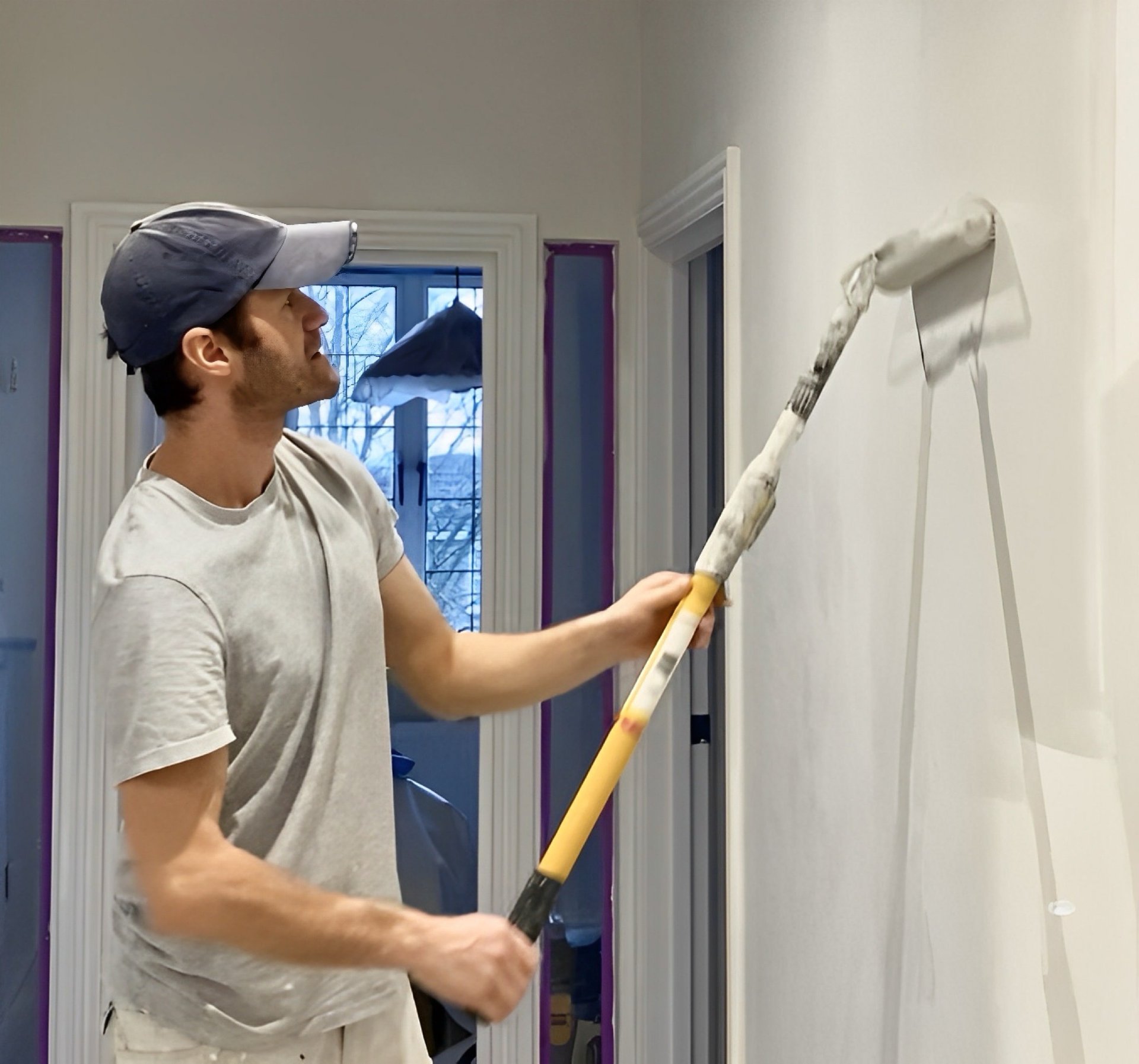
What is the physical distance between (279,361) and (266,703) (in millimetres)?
391

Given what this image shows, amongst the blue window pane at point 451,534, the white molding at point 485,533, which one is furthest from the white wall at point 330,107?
the blue window pane at point 451,534

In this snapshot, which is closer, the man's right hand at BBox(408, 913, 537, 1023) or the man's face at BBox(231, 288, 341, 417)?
the man's right hand at BBox(408, 913, 537, 1023)

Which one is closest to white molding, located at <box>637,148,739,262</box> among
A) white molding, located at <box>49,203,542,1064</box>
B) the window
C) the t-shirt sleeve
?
white molding, located at <box>49,203,542,1064</box>

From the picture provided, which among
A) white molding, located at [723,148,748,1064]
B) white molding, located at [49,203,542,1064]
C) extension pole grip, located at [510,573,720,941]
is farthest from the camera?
white molding, located at [49,203,542,1064]

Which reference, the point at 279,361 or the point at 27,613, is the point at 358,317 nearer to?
the point at 27,613

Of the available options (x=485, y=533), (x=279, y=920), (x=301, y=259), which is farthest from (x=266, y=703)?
(x=485, y=533)

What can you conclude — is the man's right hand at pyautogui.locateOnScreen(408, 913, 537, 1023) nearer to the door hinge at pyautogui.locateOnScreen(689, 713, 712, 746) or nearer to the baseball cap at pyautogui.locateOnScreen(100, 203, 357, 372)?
the baseball cap at pyautogui.locateOnScreen(100, 203, 357, 372)

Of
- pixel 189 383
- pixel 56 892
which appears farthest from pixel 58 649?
pixel 189 383

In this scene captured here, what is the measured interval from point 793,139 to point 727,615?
2.41 feet

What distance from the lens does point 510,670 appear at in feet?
5.38

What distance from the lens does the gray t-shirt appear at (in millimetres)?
1316

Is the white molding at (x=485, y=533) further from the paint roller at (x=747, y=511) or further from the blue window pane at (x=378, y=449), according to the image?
the paint roller at (x=747, y=511)

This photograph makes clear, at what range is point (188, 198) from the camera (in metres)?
2.63

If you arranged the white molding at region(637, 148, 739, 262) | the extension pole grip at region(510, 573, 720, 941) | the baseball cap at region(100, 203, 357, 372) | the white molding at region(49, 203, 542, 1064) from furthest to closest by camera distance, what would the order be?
the white molding at region(49, 203, 542, 1064) → the white molding at region(637, 148, 739, 262) → the baseball cap at region(100, 203, 357, 372) → the extension pole grip at region(510, 573, 720, 941)
